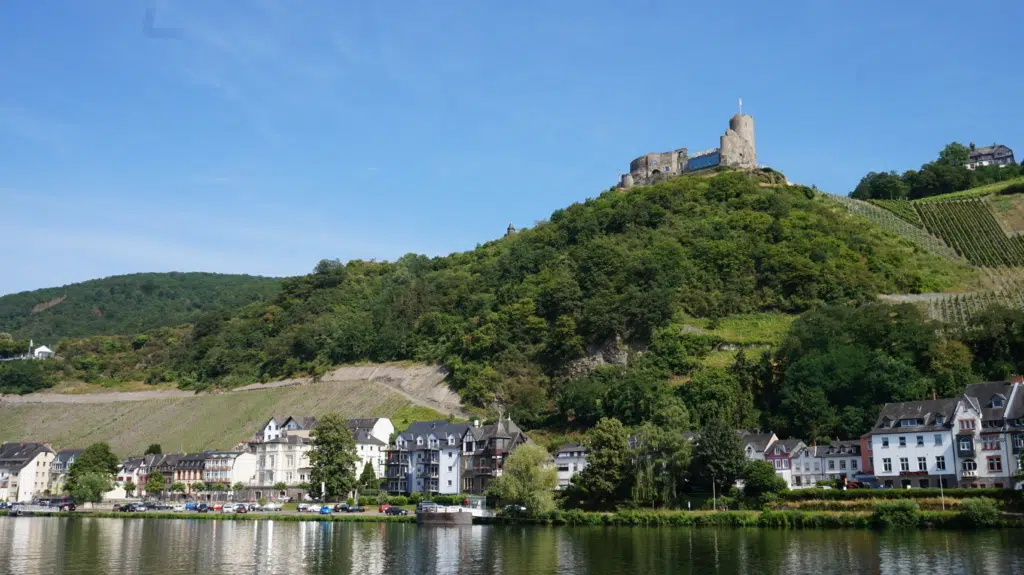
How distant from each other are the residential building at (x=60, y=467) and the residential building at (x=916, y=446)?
9717cm

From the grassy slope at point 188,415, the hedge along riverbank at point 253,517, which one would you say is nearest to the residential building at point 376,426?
the grassy slope at point 188,415

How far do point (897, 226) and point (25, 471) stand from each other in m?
129

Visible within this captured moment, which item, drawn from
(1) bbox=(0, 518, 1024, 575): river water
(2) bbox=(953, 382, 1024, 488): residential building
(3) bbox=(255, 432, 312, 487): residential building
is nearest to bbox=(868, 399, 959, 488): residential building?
(2) bbox=(953, 382, 1024, 488): residential building

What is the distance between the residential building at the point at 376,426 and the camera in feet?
347

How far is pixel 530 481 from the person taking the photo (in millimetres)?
72125

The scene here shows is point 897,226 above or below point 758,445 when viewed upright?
above

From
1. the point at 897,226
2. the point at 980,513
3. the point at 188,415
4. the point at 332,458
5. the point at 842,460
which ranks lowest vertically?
the point at 980,513

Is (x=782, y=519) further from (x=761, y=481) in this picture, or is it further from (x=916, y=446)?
(x=916, y=446)

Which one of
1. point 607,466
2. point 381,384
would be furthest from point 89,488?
point 607,466

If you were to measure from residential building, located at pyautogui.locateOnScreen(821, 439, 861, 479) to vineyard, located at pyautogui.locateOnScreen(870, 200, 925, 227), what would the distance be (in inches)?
3084

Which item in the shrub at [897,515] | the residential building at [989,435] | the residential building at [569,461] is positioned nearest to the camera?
the shrub at [897,515]

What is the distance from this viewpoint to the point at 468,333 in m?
130

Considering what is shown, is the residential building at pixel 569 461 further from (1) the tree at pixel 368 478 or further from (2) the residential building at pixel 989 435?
(2) the residential building at pixel 989 435

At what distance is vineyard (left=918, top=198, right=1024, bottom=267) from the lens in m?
126
